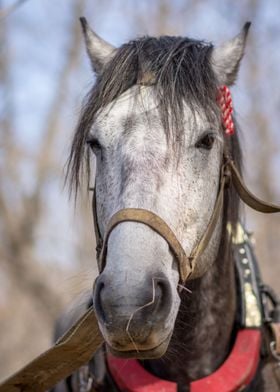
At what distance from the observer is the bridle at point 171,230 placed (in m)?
2.64

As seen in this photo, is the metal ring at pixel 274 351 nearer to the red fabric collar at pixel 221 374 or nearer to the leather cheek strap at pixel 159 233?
the red fabric collar at pixel 221 374

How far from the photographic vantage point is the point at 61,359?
3064 millimetres

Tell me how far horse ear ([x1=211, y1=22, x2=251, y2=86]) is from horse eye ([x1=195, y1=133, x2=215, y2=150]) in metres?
0.43

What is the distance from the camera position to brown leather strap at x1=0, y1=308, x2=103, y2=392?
117 inches

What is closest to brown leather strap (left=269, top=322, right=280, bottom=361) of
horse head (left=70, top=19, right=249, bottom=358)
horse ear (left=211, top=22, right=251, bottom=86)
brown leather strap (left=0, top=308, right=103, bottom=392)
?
horse head (left=70, top=19, right=249, bottom=358)

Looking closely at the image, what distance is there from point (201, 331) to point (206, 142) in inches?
32.1

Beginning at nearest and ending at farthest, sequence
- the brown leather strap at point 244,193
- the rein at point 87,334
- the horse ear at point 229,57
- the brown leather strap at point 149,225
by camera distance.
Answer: the brown leather strap at point 149,225
the rein at point 87,334
the brown leather strap at point 244,193
the horse ear at point 229,57

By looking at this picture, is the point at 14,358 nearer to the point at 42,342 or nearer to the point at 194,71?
the point at 42,342

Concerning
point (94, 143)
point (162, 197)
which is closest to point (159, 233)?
point (162, 197)

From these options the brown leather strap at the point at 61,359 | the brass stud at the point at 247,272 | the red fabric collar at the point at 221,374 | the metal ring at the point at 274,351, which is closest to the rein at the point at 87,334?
the brown leather strap at the point at 61,359

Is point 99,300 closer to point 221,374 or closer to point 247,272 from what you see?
point 221,374

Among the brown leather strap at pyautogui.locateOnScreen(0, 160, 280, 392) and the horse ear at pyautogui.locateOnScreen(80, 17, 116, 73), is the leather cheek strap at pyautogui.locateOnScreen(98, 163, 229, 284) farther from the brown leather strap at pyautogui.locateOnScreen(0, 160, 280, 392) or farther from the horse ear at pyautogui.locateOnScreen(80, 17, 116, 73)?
the horse ear at pyautogui.locateOnScreen(80, 17, 116, 73)

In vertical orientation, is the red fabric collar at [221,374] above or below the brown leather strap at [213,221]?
below

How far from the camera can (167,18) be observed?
587 inches
